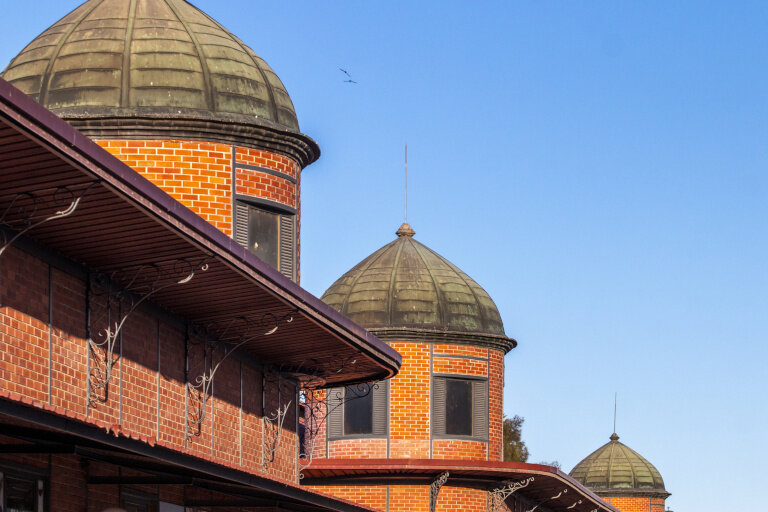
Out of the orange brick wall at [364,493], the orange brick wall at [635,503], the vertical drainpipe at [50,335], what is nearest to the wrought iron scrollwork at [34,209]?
the vertical drainpipe at [50,335]

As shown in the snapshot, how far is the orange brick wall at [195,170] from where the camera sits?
22.1 m

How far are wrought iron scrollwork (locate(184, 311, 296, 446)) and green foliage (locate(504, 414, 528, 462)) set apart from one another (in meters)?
52.6

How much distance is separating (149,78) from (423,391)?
45.2ft

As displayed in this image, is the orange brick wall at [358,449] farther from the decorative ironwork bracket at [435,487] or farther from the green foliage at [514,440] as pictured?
the green foliage at [514,440]

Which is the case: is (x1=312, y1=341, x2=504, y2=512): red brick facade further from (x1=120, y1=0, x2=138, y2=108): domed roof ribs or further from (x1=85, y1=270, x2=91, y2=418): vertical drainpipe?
(x1=85, y1=270, x2=91, y2=418): vertical drainpipe

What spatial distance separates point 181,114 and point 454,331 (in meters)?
13.8

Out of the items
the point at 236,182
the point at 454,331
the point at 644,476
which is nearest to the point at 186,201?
the point at 236,182

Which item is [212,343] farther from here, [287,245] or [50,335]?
[50,335]

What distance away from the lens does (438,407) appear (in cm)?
3438

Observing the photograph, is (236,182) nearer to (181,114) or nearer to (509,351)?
(181,114)

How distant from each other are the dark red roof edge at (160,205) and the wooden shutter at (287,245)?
199cm

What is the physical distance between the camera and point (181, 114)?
72.8ft

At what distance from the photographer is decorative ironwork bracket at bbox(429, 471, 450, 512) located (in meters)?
32.8

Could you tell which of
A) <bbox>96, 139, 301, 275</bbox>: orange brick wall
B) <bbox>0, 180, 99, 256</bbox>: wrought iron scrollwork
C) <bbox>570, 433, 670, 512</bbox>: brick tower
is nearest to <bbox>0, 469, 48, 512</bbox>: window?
<bbox>0, 180, 99, 256</bbox>: wrought iron scrollwork
